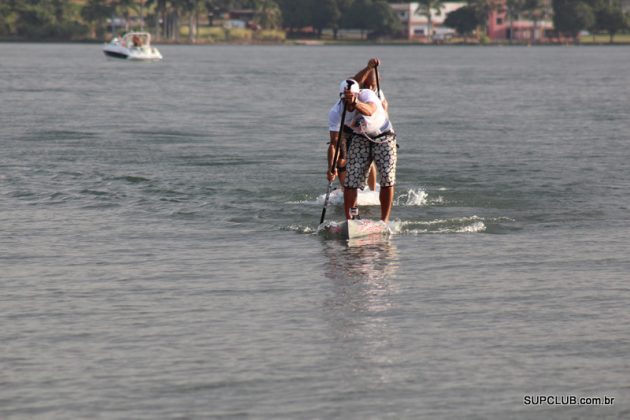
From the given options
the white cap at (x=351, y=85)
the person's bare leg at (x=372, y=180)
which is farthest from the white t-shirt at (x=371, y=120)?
the person's bare leg at (x=372, y=180)

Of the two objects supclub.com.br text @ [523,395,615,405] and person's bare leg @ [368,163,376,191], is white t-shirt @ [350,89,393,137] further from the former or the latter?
supclub.com.br text @ [523,395,615,405]

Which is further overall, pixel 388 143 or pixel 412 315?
pixel 388 143

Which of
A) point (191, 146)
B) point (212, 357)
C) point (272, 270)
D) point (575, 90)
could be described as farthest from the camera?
point (575, 90)

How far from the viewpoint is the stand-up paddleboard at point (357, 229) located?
1524 cm

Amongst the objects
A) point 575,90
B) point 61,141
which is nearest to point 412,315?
point 61,141

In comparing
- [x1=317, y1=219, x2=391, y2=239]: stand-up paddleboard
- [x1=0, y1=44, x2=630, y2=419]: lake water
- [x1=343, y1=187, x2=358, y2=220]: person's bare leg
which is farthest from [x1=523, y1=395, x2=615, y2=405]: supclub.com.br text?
[x1=343, y1=187, x2=358, y2=220]: person's bare leg

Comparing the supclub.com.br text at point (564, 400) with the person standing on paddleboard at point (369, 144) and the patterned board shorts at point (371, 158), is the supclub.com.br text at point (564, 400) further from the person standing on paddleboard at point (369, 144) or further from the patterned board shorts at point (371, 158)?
the patterned board shorts at point (371, 158)

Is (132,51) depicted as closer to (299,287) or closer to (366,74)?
(366,74)

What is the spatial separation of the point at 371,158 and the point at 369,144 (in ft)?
0.69

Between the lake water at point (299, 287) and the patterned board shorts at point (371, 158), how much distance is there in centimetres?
82

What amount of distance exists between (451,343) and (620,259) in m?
4.52

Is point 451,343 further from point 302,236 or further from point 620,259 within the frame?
point 302,236

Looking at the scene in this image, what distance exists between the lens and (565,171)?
76.5 ft

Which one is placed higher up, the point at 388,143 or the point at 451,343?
the point at 388,143
